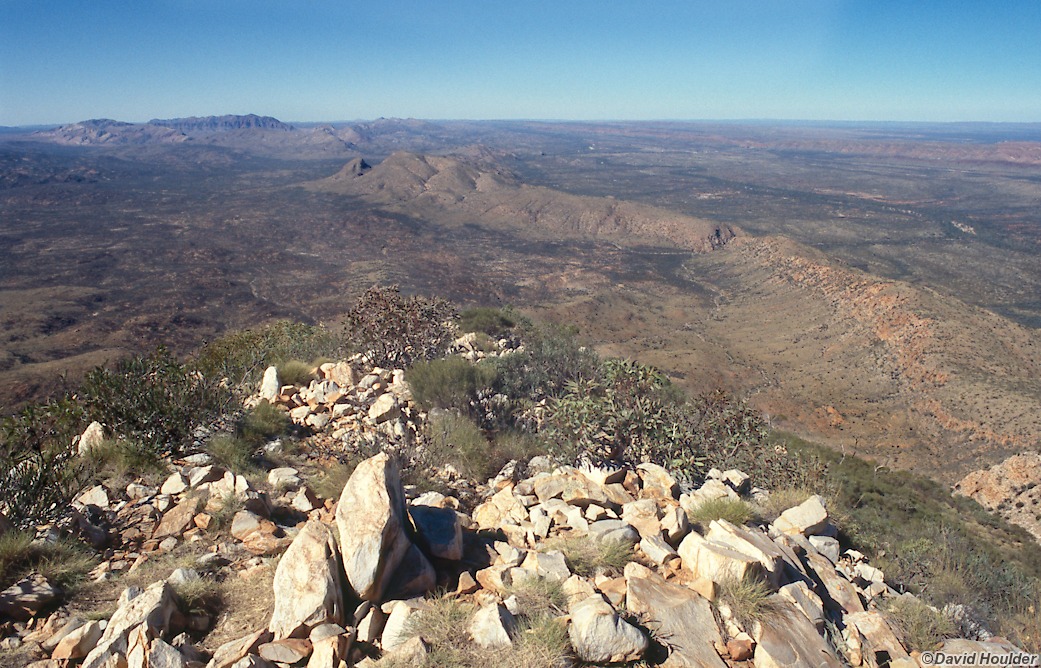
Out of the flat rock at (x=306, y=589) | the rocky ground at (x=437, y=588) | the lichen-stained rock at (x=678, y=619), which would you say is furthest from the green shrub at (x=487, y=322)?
the lichen-stained rock at (x=678, y=619)

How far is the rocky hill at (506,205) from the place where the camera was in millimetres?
98125

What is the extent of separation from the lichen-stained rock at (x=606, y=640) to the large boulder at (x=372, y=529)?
1.27 meters

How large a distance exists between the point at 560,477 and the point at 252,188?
15860 cm

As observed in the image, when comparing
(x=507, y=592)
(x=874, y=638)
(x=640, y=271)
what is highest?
(x=507, y=592)

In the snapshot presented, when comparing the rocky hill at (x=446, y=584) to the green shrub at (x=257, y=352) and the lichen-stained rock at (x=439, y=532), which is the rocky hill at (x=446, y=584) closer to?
the lichen-stained rock at (x=439, y=532)

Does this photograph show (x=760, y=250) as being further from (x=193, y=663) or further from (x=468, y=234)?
(x=193, y=663)

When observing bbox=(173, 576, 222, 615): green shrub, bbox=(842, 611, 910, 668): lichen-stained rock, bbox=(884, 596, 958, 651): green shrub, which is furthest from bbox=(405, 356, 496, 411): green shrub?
bbox=(884, 596, 958, 651): green shrub

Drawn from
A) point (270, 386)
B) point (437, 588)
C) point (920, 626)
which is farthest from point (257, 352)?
point (920, 626)

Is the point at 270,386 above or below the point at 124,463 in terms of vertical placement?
below

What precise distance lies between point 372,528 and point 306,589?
54cm

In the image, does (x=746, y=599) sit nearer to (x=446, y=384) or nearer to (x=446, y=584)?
(x=446, y=584)

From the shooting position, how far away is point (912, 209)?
117000mm

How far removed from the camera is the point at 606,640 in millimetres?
3260

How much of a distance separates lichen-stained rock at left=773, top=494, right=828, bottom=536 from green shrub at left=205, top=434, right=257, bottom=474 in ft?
19.2
